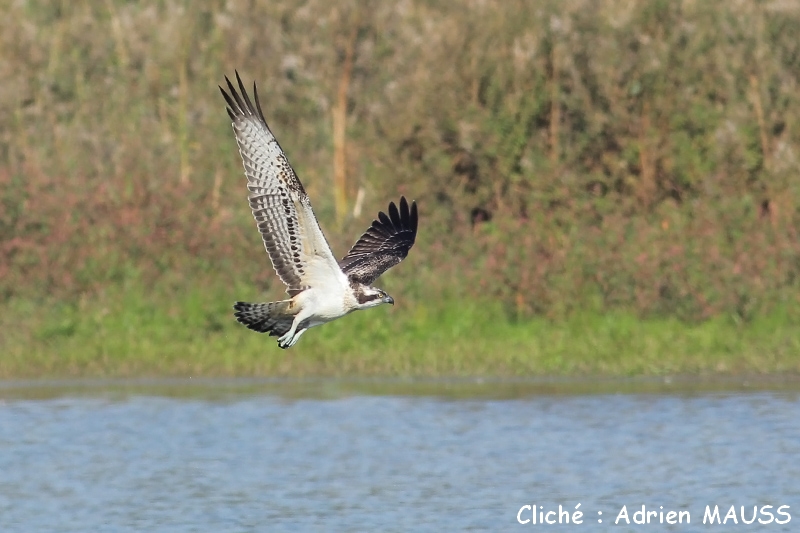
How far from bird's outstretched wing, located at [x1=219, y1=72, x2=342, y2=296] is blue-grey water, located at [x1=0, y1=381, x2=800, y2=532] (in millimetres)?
1809

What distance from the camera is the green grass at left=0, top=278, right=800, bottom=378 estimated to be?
46.9ft

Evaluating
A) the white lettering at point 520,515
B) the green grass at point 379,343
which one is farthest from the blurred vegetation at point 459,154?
the white lettering at point 520,515

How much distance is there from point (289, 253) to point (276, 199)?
38 centimetres

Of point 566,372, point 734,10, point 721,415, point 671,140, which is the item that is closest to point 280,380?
point 566,372

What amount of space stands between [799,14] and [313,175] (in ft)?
17.9

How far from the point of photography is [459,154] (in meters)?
16.5

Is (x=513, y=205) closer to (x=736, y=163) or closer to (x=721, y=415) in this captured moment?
(x=736, y=163)

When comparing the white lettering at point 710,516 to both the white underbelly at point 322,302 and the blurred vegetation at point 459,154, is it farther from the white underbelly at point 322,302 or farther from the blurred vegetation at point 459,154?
the blurred vegetation at point 459,154

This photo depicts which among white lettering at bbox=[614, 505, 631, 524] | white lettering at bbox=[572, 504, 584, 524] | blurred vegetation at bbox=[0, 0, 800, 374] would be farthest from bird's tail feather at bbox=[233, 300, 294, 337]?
blurred vegetation at bbox=[0, 0, 800, 374]

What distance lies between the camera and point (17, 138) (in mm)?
17562

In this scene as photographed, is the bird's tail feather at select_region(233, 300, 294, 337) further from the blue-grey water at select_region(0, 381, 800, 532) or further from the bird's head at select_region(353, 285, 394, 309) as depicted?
the blue-grey water at select_region(0, 381, 800, 532)

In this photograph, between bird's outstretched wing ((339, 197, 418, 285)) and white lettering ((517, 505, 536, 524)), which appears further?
white lettering ((517, 505, 536, 524))

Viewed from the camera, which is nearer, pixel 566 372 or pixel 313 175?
pixel 566 372

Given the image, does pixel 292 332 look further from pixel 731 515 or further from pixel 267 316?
pixel 731 515
